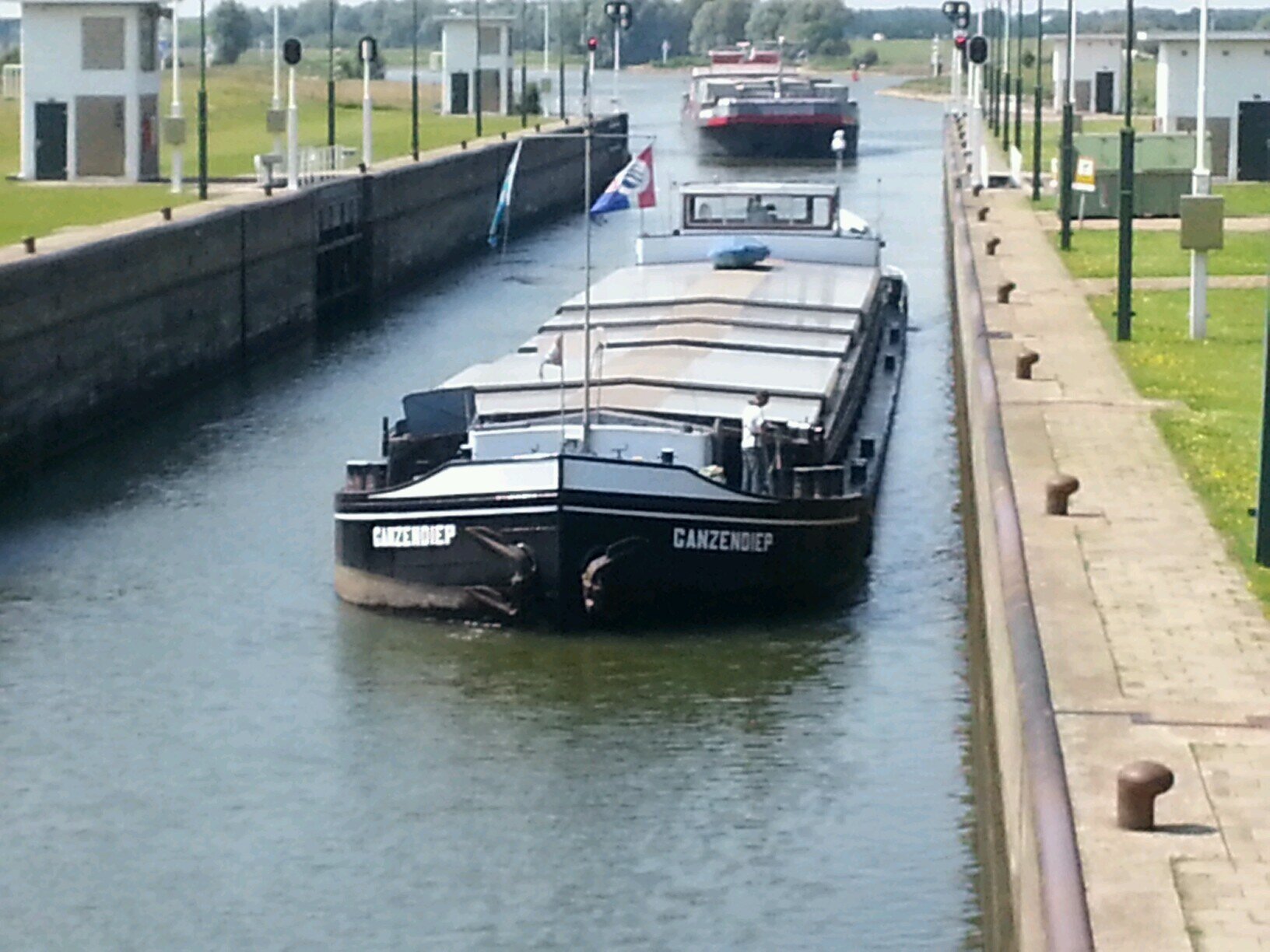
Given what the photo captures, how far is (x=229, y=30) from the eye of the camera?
14512 centimetres

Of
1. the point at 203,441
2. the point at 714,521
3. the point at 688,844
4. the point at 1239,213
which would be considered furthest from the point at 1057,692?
the point at 1239,213

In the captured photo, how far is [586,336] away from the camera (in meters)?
23.9

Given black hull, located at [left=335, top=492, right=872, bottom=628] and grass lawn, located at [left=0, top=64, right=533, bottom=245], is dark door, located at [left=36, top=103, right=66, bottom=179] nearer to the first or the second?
grass lawn, located at [left=0, top=64, right=533, bottom=245]

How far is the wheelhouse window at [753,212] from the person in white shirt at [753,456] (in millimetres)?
16684

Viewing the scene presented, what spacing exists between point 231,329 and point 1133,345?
17.1 metres

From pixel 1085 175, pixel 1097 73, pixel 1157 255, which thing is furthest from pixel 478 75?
pixel 1085 175

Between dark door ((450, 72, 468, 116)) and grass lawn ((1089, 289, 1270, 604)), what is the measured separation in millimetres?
62419

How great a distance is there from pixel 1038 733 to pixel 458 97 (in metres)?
86.0

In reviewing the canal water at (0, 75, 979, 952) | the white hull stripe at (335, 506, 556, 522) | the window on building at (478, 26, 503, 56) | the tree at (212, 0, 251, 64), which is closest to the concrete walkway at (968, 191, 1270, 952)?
the canal water at (0, 75, 979, 952)

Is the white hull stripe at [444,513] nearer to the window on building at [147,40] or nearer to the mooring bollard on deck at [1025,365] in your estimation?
the mooring bollard on deck at [1025,365]

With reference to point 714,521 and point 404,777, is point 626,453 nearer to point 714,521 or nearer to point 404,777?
point 714,521

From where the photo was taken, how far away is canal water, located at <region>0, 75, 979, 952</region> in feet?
54.9

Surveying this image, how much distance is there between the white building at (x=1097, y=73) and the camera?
93.6m

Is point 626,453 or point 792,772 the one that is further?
point 626,453
